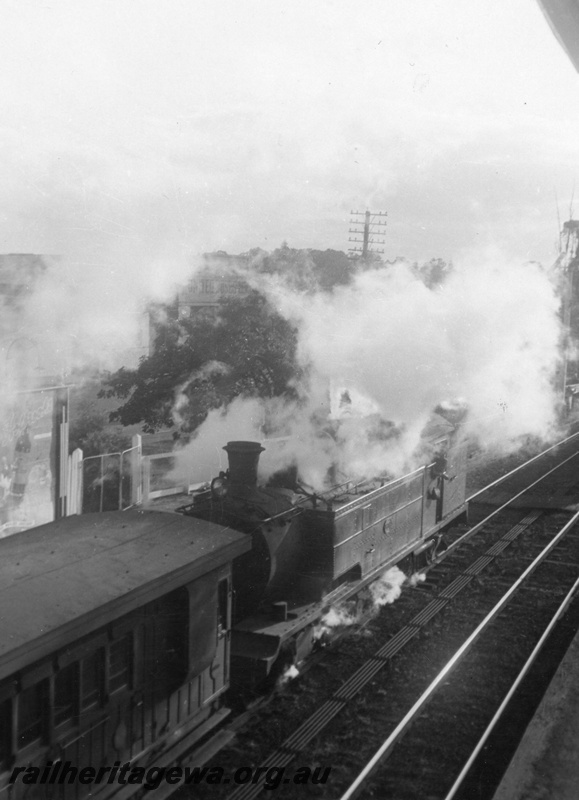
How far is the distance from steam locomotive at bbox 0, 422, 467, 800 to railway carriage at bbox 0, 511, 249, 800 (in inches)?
0.5

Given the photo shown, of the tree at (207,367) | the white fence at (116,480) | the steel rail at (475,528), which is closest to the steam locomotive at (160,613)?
the steel rail at (475,528)

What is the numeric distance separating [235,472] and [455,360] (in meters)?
6.06

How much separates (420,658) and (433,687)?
81cm

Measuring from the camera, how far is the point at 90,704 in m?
5.02

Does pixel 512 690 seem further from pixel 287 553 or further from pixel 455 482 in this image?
pixel 455 482

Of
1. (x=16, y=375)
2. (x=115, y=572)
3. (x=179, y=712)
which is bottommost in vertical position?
(x=179, y=712)

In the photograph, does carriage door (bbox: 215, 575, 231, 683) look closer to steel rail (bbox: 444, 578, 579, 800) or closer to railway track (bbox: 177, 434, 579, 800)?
railway track (bbox: 177, 434, 579, 800)

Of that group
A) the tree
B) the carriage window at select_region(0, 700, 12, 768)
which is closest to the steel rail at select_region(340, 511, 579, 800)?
the carriage window at select_region(0, 700, 12, 768)

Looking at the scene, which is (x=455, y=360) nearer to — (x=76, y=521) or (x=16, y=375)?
(x=76, y=521)

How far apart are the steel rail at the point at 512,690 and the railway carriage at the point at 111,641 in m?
2.26

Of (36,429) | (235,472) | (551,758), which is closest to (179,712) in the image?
(235,472)

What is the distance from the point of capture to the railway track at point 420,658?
6383 mm

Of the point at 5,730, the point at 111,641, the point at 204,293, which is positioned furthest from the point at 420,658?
the point at 204,293

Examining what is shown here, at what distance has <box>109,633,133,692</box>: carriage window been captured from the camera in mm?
5227
